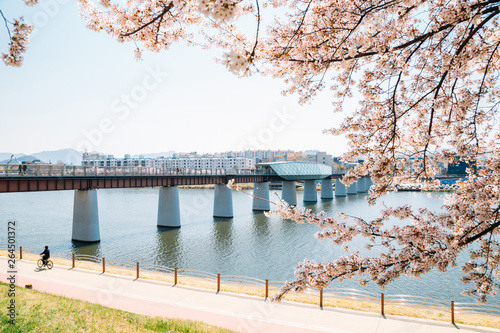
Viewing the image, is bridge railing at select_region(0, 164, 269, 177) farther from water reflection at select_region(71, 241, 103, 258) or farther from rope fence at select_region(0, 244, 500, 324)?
rope fence at select_region(0, 244, 500, 324)

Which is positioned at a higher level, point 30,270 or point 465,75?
point 465,75

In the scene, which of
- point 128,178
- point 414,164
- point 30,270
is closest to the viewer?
point 414,164

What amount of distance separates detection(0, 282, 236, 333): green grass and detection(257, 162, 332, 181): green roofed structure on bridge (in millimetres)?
63334

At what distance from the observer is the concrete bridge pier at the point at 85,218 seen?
34219 mm

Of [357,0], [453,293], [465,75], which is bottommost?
[453,293]

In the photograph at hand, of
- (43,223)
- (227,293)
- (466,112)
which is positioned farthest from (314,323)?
(43,223)

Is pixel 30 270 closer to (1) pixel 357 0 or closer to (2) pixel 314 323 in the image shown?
(2) pixel 314 323

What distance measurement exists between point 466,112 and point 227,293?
1104 centimetres

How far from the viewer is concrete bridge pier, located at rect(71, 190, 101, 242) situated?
112 feet

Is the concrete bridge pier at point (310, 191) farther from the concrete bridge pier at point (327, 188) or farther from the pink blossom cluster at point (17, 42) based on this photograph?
the pink blossom cluster at point (17, 42)

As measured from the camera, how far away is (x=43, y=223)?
44.0 metres

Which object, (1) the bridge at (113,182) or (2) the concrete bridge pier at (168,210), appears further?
(2) the concrete bridge pier at (168,210)

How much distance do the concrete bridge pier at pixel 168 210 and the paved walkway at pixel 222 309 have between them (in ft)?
94.9

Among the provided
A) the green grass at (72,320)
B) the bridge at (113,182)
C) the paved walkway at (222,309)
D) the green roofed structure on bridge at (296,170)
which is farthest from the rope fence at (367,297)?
the green roofed structure on bridge at (296,170)
